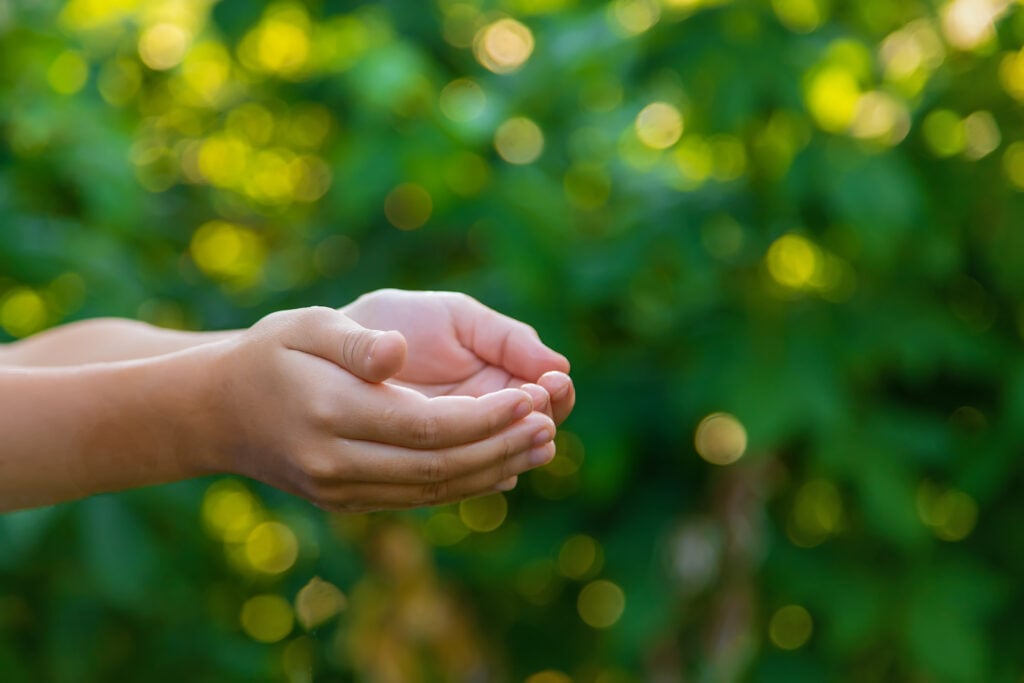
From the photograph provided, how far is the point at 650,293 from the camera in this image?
1.42 meters

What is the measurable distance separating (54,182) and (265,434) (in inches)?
35.0

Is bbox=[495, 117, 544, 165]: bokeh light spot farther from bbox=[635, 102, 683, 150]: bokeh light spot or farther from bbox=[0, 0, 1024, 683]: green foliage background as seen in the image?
bbox=[635, 102, 683, 150]: bokeh light spot

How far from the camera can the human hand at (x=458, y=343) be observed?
0.84 meters


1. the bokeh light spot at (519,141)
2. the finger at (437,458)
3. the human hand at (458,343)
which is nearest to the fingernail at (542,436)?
the finger at (437,458)

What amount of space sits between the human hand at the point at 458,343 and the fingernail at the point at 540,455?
0.09 metres

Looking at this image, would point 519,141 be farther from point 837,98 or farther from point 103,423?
point 103,423

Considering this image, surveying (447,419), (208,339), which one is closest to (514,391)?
(447,419)

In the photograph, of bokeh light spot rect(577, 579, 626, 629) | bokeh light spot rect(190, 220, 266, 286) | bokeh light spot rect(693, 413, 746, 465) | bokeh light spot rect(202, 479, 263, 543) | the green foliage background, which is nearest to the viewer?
the green foliage background

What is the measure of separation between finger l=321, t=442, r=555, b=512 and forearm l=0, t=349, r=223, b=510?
89 mm

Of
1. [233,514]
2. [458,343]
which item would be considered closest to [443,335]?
[458,343]

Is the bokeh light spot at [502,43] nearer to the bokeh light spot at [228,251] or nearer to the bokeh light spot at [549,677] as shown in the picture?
the bokeh light spot at [228,251]

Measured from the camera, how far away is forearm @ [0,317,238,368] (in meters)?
0.93

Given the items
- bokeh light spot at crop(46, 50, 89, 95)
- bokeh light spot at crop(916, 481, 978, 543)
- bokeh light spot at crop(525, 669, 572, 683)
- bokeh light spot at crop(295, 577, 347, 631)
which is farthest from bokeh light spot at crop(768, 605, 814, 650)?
bokeh light spot at crop(46, 50, 89, 95)

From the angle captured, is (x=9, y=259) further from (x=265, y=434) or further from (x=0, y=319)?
(x=265, y=434)
